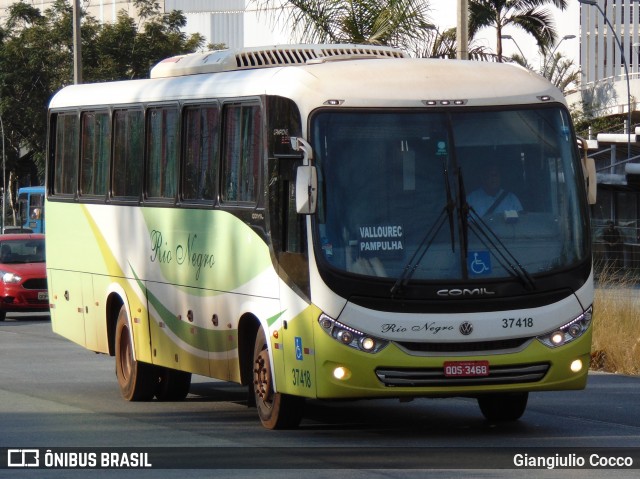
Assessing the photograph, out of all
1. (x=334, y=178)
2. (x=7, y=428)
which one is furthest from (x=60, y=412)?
(x=334, y=178)

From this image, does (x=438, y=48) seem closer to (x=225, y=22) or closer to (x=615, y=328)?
(x=615, y=328)

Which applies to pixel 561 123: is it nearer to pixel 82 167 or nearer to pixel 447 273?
pixel 447 273

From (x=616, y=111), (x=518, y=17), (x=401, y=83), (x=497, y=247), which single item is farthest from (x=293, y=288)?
(x=616, y=111)

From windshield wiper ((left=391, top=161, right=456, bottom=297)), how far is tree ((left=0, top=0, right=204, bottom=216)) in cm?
5197

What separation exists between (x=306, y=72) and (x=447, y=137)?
1191 mm

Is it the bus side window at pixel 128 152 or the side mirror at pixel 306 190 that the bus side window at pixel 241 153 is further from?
the bus side window at pixel 128 152

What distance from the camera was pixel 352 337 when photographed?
11180mm

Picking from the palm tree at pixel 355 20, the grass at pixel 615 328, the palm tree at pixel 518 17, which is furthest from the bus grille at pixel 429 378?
the palm tree at pixel 518 17

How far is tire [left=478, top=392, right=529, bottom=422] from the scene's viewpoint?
1280 cm

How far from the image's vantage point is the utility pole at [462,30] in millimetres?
21109

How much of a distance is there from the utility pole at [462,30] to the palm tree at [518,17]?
40.1m

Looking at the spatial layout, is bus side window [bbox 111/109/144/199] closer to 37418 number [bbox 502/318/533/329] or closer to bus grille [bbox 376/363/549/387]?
bus grille [bbox 376/363/549/387]

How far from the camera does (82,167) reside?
16.7 metres

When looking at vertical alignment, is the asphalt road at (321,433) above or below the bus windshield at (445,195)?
below
